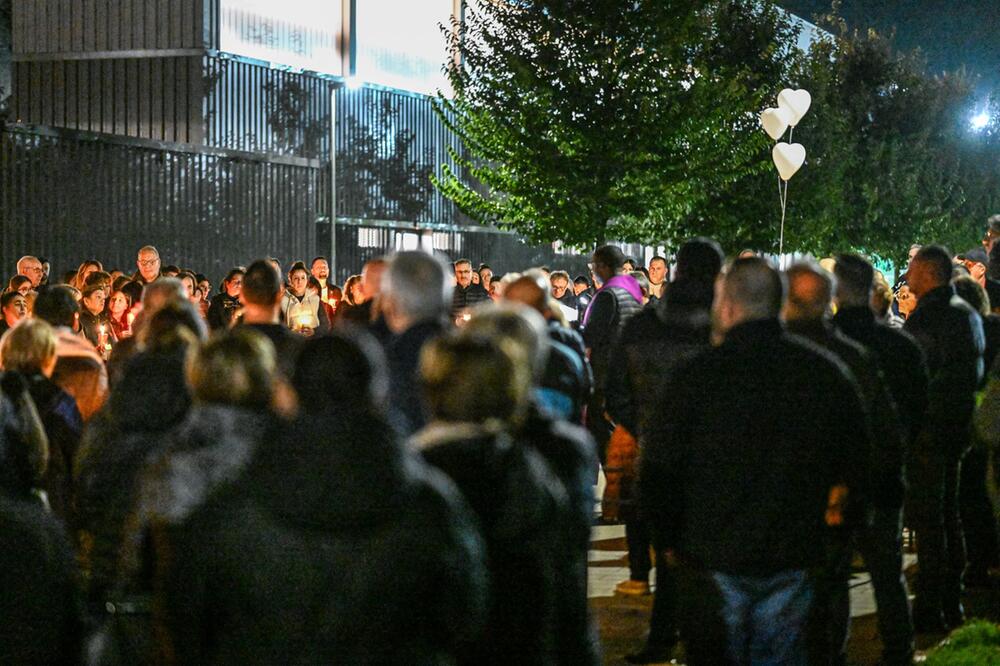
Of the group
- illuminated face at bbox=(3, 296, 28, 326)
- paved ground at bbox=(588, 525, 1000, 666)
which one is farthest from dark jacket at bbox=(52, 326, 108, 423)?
illuminated face at bbox=(3, 296, 28, 326)

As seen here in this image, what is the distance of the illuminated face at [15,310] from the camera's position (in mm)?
10664

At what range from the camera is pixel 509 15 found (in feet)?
83.7

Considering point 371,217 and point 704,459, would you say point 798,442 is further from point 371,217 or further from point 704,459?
point 371,217

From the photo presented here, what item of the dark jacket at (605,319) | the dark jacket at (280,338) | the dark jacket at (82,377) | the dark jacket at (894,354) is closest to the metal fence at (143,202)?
the dark jacket at (605,319)

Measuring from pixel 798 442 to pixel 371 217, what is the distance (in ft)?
91.6

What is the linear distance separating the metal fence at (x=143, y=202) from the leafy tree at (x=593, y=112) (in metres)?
3.49

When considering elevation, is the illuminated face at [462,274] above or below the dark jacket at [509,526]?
above

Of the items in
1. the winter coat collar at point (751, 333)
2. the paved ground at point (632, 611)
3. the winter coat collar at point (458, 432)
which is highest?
the winter coat collar at point (751, 333)

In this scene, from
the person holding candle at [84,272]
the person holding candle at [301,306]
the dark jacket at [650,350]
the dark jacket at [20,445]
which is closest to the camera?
the dark jacket at [20,445]

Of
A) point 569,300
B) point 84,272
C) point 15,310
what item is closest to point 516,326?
point 15,310

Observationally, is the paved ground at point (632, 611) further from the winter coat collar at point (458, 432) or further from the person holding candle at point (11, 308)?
the person holding candle at point (11, 308)

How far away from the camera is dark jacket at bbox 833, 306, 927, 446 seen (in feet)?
24.1

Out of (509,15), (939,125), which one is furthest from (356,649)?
(939,125)

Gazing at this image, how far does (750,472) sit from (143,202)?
18.2 meters
